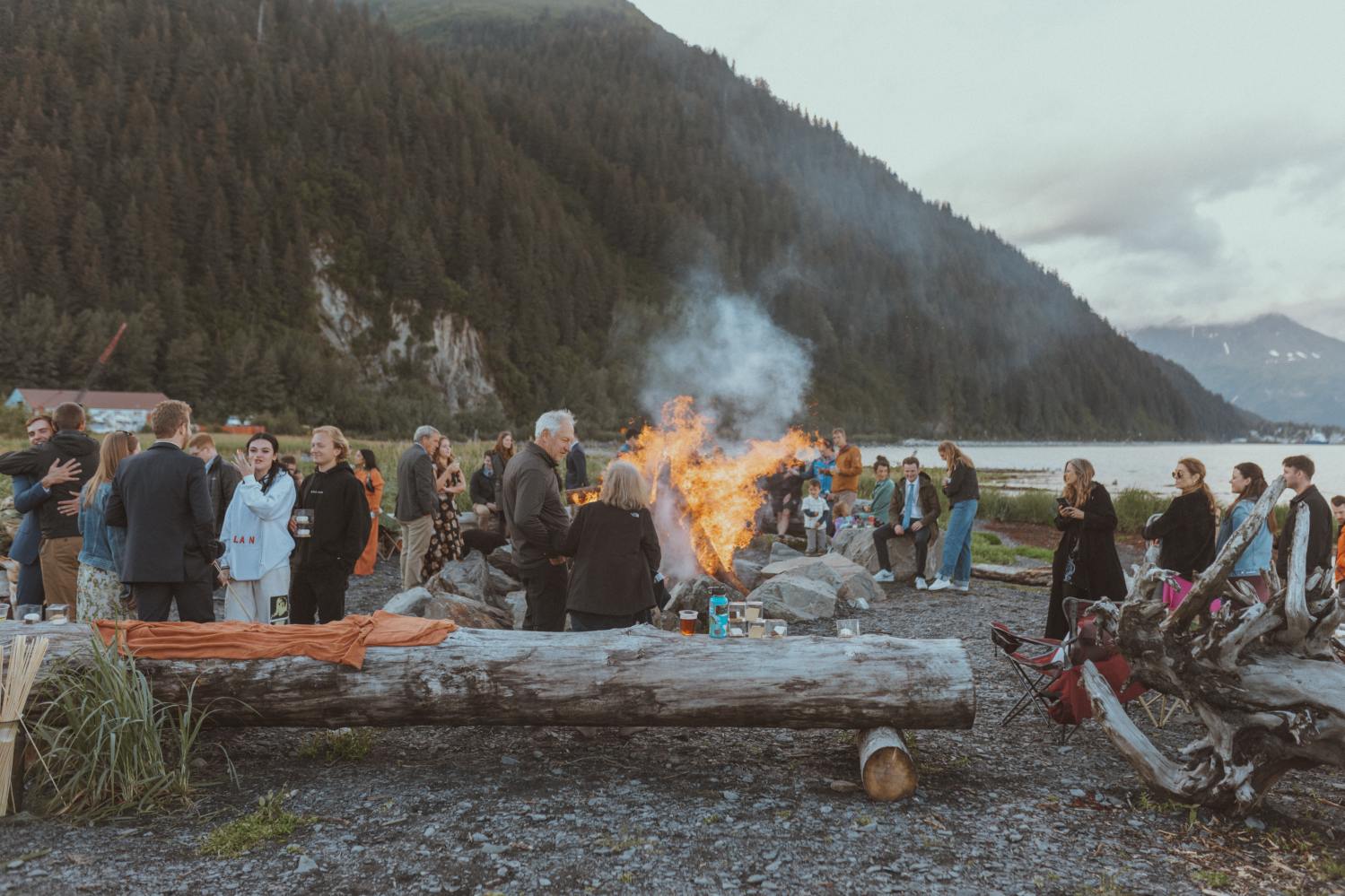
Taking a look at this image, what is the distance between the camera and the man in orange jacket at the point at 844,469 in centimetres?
1501

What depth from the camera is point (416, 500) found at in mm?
9398

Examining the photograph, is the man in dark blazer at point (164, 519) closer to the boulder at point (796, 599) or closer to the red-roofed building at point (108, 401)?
the boulder at point (796, 599)

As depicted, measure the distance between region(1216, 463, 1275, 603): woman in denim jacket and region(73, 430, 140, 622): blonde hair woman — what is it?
913 centimetres

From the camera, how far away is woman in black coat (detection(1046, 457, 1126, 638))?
23.9ft

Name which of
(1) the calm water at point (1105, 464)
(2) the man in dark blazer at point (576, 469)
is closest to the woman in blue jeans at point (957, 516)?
(2) the man in dark blazer at point (576, 469)

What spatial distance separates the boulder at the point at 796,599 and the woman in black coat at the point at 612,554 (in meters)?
4.37

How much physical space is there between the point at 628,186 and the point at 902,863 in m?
127

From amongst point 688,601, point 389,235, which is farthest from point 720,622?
point 389,235

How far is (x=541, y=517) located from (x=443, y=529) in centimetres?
474

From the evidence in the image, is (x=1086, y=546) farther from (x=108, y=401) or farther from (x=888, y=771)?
(x=108, y=401)

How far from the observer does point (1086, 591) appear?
24.1 ft

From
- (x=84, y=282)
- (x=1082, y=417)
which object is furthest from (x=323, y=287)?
(x=1082, y=417)

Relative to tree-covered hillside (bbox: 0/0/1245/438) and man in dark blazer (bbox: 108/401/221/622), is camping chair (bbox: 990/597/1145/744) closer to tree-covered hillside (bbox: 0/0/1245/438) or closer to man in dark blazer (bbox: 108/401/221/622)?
man in dark blazer (bbox: 108/401/221/622)

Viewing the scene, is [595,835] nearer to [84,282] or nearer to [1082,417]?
[84,282]
